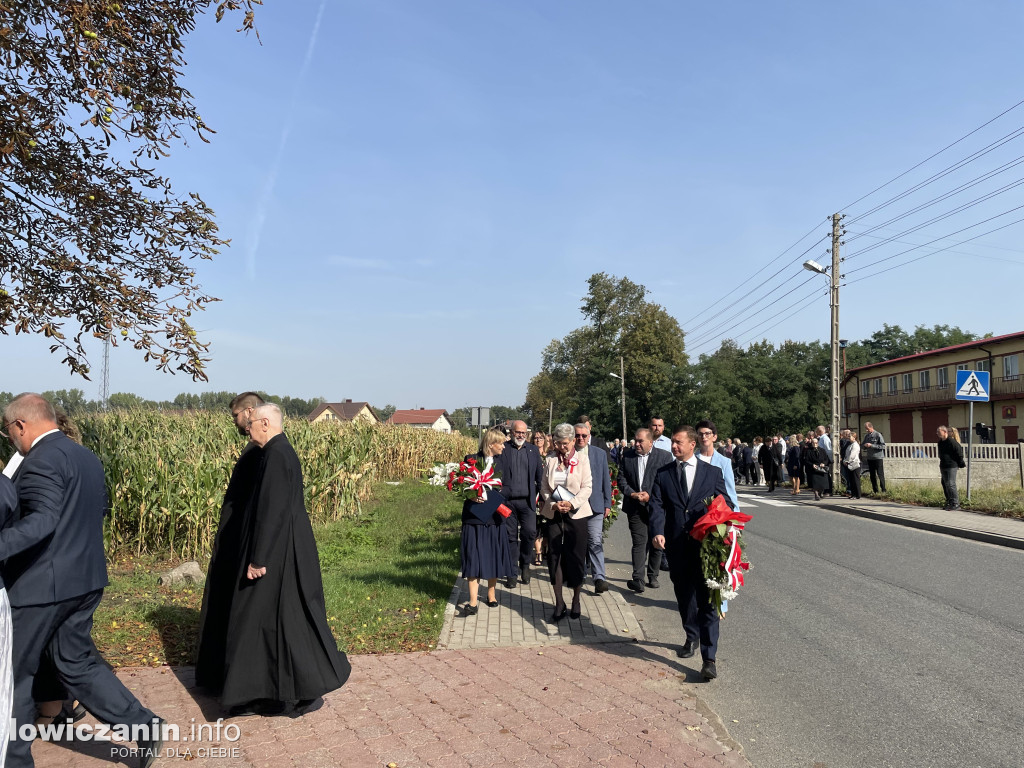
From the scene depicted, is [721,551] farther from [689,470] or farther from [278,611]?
[278,611]

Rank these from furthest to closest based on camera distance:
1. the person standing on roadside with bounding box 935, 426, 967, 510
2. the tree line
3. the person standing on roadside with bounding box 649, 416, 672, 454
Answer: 1. the tree line
2. the person standing on roadside with bounding box 935, 426, 967, 510
3. the person standing on roadside with bounding box 649, 416, 672, 454

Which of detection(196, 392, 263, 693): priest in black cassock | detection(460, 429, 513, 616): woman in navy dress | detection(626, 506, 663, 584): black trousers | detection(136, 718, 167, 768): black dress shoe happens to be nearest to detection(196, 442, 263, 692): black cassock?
detection(196, 392, 263, 693): priest in black cassock

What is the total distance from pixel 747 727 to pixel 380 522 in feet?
37.0

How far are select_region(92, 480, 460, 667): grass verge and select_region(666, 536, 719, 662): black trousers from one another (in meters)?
2.18

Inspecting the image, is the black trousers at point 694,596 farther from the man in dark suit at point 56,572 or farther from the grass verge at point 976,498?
the grass verge at point 976,498

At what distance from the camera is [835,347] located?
23.6m

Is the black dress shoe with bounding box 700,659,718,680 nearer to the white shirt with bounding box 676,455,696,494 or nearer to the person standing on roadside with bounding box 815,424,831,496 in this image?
the white shirt with bounding box 676,455,696,494

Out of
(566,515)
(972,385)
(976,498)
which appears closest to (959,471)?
(976,498)

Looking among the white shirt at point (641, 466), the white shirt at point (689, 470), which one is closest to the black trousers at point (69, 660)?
the white shirt at point (689, 470)

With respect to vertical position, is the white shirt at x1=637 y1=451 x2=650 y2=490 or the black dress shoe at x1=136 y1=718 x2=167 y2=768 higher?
the white shirt at x1=637 y1=451 x2=650 y2=490

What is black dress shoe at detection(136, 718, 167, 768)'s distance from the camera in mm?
4066

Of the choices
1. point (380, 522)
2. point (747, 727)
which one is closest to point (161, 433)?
point (380, 522)

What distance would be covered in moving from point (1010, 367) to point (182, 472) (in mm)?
49704

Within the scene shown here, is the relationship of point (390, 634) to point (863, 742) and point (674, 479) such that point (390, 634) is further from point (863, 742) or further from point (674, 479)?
point (863, 742)
